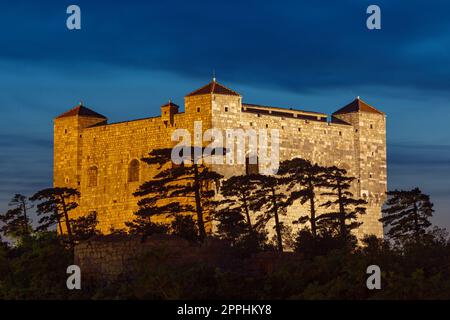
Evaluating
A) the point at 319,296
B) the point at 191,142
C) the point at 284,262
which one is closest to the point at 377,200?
the point at 191,142

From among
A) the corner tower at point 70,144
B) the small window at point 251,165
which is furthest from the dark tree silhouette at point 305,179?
the corner tower at point 70,144

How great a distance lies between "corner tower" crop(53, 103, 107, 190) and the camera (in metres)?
87.8

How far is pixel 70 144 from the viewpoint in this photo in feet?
290

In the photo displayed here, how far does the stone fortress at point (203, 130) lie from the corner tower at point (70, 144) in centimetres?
6

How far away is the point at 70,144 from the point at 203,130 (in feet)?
40.0

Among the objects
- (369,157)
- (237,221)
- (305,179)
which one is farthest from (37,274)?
(369,157)

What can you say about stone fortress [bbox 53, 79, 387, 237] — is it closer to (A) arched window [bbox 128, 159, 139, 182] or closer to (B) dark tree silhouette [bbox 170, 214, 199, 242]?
(A) arched window [bbox 128, 159, 139, 182]

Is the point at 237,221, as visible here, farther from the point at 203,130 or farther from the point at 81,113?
the point at 81,113

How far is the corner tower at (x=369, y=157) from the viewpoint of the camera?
89.1 m

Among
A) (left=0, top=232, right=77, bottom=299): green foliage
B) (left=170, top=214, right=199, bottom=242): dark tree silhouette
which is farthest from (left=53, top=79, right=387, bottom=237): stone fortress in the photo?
(left=0, top=232, right=77, bottom=299): green foliage
